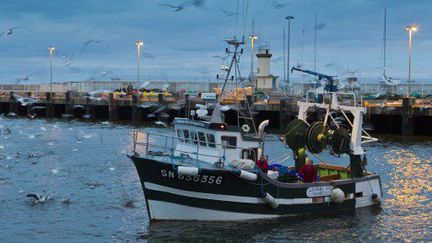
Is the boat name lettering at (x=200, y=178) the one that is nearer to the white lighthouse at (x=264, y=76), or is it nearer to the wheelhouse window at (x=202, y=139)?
the wheelhouse window at (x=202, y=139)

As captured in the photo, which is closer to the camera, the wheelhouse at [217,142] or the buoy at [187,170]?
the buoy at [187,170]

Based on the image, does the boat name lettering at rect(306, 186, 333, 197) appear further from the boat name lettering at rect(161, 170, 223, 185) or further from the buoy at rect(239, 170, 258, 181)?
the boat name lettering at rect(161, 170, 223, 185)

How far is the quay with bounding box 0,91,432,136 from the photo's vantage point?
2177 inches

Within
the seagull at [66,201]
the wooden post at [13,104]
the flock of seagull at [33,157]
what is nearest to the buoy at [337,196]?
the flock of seagull at [33,157]

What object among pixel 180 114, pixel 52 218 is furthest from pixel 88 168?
pixel 180 114

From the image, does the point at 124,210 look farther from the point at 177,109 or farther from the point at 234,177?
the point at 177,109

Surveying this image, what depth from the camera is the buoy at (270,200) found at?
22453 mm

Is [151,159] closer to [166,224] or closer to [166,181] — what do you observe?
[166,181]

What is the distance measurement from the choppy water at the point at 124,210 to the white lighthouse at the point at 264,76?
4148 cm

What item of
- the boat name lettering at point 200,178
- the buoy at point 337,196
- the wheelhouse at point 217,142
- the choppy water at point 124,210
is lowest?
the choppy water at point 124,210

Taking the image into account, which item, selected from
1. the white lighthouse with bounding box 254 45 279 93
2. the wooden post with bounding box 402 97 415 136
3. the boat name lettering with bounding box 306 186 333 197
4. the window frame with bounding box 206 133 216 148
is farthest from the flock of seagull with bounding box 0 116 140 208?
the white lighthouse with bounding box 254 45 279 93

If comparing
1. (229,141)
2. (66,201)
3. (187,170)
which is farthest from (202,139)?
(66,201)

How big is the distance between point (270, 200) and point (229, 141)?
2.47 meters

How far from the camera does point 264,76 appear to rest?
84.6 m
